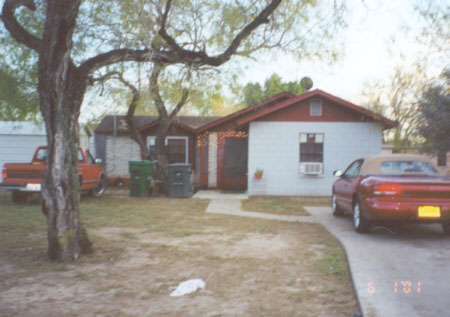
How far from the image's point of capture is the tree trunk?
17.6 feet

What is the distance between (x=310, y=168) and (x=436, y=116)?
517 cm

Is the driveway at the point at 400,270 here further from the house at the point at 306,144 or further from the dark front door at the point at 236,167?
the dark front door at the point at 236,167

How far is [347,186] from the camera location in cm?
854

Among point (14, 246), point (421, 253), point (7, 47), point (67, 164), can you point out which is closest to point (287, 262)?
point (421, 253)

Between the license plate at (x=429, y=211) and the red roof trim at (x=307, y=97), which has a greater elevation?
the red roof trim at (x=307, y=97)

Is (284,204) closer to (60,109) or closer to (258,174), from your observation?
(258,174)

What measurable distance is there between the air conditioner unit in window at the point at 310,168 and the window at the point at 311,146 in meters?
0.20

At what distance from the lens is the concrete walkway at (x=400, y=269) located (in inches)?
150

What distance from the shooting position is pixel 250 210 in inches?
445

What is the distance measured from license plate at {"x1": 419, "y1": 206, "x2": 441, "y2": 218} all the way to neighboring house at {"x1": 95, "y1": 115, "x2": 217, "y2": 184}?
13583 mm

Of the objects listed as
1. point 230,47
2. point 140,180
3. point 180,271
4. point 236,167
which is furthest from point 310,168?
point 180,271

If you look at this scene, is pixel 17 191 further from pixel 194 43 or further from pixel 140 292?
pixel 140 292

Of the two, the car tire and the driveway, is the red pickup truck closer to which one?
the driveway

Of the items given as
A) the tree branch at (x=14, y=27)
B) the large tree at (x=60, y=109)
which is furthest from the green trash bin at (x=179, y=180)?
the tree branch at (x=14, y=27)
